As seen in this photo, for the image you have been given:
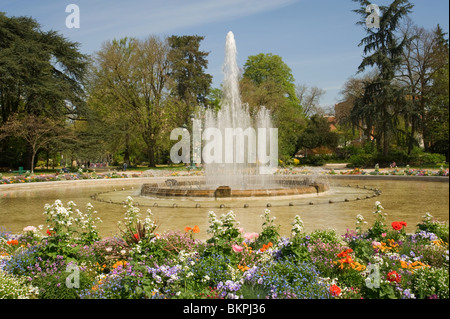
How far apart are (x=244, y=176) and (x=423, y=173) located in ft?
36.5

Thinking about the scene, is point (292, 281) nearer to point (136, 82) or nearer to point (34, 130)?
point (34, 130)

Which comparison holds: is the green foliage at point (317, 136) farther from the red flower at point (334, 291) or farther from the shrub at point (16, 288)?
the shrub at point (16, 288)

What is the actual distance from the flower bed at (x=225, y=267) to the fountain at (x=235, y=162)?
8.80 metres

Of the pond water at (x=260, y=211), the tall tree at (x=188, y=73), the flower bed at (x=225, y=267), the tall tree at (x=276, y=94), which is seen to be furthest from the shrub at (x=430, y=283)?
the tall tree at (x=188, y=73)

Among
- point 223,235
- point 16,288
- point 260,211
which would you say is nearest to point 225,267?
point 223,235

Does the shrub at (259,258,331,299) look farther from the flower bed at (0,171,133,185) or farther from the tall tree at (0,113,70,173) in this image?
the tall tree at (0,113,70,173)

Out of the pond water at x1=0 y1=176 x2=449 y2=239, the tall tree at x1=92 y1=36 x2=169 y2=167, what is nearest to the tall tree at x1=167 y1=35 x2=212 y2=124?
the tall tree at x1=92 y1=36 x2=169 y2=167

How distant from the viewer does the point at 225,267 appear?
4512mm

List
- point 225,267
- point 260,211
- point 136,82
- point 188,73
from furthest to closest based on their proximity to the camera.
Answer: point 188,73
point 136,82
point 260,211
point 225,267

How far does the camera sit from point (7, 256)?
18.1ft

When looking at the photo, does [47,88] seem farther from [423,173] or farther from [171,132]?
[423,173]

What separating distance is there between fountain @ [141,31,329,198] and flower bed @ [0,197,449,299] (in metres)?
8.80

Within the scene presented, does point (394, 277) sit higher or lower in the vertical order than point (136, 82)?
lower

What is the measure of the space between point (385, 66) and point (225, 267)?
115 ft
